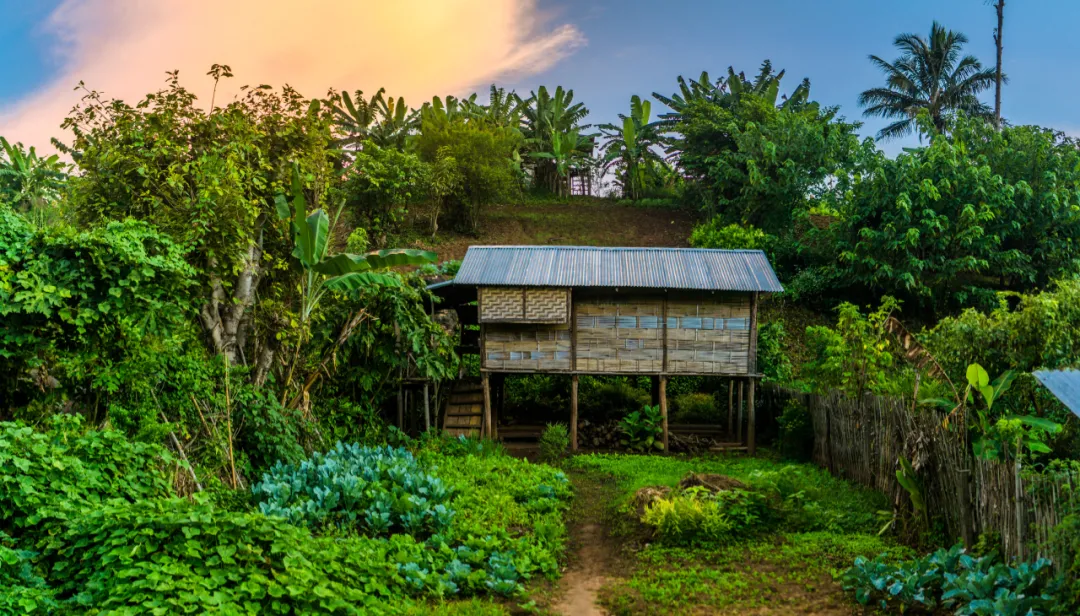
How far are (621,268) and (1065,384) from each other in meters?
10.3

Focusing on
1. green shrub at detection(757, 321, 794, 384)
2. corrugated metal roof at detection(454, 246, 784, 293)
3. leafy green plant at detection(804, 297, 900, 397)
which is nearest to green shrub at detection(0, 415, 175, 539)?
corrugated metal roof at detection(454, 246, 784, 293)

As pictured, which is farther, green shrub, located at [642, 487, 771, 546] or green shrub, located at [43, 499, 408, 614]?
green shrub, located at [642, 487, 771, 546]

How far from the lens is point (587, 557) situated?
8664mm

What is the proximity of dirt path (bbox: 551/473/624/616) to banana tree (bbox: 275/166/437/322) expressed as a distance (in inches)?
174

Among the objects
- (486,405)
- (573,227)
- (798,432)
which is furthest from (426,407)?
(573,227)

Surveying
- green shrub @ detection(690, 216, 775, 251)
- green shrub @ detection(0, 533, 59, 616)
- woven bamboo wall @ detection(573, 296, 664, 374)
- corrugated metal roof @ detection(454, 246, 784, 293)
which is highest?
green shrub @ detection(690, 216, 775, 251)

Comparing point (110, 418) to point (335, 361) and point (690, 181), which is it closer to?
point (335, 361)

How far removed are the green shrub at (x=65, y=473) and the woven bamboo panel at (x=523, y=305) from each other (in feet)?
25.7

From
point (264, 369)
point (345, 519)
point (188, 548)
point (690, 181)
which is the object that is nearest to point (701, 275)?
point (264, 369)

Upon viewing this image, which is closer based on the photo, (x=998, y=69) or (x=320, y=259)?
(x=320, y=259)

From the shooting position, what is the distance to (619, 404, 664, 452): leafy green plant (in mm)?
15680

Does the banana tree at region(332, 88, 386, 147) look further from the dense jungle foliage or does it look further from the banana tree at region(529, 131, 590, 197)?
the dense jungle foliage

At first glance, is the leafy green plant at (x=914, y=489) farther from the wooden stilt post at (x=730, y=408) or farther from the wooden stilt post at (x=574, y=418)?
the wooden stilt post at (x=730, y=408)

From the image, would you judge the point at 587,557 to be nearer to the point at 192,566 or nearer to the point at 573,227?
the point at 192,566
